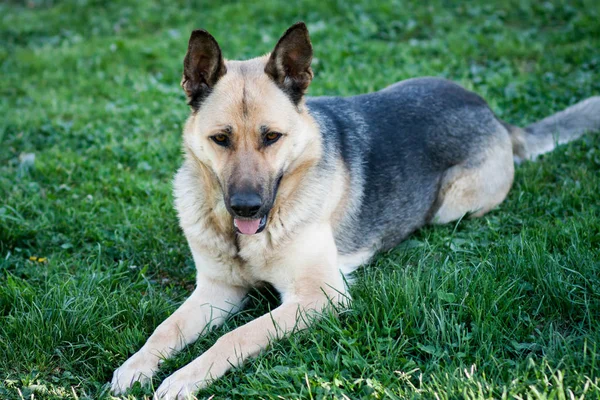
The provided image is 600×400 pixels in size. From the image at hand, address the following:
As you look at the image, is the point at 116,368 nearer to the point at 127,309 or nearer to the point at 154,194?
the point at 127,309

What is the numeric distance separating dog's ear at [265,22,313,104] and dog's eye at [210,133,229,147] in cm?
50

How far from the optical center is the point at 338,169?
4094 mm

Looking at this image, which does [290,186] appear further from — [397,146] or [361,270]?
[397,146]

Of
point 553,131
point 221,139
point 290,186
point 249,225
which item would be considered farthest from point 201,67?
point 553,131

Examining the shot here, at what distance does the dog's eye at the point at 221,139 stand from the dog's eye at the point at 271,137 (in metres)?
0.24

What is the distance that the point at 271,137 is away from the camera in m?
3.53

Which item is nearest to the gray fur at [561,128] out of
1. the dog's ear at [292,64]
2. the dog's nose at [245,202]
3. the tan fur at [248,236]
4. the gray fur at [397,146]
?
the gray fur at [397,146]

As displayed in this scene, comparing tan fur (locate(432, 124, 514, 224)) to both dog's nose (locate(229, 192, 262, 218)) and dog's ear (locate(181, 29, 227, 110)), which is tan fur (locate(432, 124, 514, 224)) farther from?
dog's ear (locate(181, 29, 227, 110))

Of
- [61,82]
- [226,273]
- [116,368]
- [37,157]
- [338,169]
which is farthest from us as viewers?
[61,82]

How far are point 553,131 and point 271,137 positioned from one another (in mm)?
3126

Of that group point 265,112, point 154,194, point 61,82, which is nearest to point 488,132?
point 265,112

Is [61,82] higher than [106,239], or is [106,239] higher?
[61,82]

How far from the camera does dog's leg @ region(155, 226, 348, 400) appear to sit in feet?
10.1

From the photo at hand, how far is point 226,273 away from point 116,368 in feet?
2.86
